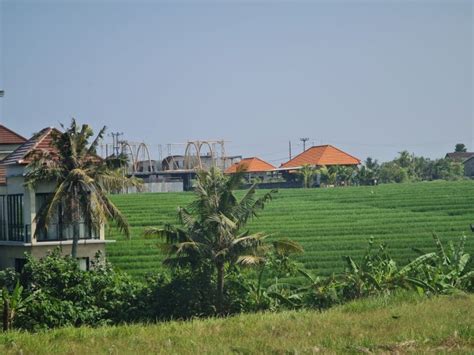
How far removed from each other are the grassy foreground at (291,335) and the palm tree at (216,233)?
12.1 meters

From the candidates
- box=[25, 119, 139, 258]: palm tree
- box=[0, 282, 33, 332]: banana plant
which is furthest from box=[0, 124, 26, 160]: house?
box=[0, 282, 33, 332]: banana plant

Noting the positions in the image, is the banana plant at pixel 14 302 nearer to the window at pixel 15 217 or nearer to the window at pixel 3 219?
the window at pixel 15 217

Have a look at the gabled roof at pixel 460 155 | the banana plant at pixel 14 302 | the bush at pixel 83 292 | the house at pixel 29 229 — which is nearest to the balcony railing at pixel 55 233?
the house at pixel 29 229

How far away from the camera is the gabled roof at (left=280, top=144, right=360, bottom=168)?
81.8 metres

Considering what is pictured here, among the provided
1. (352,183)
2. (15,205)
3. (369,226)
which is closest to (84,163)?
(15,205)

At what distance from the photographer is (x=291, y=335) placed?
1177 centimetres

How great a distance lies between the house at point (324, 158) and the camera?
268ft

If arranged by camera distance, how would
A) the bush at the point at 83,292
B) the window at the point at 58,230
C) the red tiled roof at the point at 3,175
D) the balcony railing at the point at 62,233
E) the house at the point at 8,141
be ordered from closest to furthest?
the bush at the point at 83,292 < the window at the point at 58,230 < the balcony railing at the point at 62,233 < the red tiled roof at the point at 3,175 < the house at the point at 8,141

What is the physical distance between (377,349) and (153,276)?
17.9 metres

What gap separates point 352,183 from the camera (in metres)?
80.5

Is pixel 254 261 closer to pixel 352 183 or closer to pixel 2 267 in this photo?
pixel 2 267

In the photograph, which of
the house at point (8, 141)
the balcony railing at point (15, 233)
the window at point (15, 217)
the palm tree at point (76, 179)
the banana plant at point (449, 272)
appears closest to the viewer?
the banana plant at point (449, 272)

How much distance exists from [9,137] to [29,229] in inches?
404

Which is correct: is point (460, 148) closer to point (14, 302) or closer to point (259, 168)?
point (259, 168)
